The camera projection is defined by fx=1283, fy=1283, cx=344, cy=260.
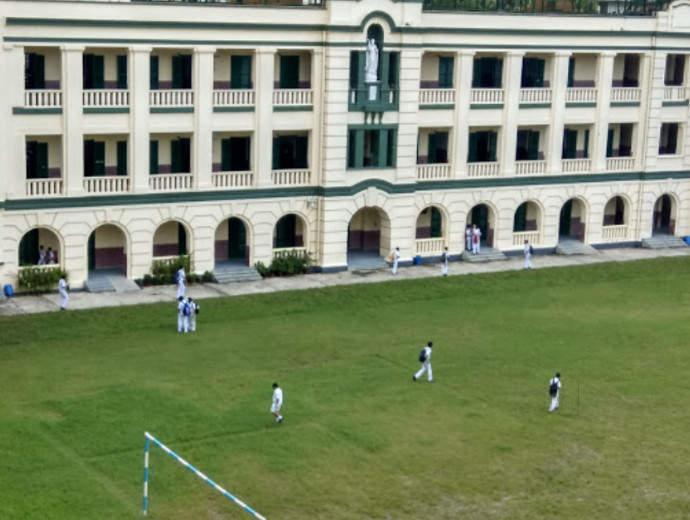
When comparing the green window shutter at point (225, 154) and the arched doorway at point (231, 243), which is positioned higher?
the green window shutter at point (225, 154)

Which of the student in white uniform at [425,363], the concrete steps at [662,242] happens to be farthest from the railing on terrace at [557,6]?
the student in white uniform at [425,363]

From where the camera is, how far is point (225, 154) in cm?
6806

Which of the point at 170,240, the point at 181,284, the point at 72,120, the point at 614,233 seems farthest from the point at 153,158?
the point at 614,233

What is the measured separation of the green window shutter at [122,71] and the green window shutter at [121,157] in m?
2.89

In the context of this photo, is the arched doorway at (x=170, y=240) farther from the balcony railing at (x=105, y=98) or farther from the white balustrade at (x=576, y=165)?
the white balustrade at (x=576, y=165)

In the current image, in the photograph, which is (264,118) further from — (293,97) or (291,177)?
(291,177)

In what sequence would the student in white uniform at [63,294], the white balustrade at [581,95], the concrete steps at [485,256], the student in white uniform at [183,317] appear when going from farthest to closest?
the white balustrade at [581,95] < the concrete steps at [485,256] < the student in white uniform at [63,294] < the student in white uniform at [183,317]

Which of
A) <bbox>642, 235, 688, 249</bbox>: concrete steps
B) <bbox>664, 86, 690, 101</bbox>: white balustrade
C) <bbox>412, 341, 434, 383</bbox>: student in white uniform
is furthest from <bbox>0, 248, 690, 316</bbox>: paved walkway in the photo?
<bbox>412, 341, 434, 383</bbox>: student in white uniform

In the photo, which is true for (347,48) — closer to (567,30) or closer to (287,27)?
(287,27)

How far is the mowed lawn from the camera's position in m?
39.0

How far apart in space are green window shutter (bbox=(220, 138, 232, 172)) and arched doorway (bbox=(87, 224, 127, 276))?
6644 mm

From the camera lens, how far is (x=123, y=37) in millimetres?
61719

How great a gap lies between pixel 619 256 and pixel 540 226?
200 inches

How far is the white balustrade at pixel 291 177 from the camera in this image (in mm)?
67812
